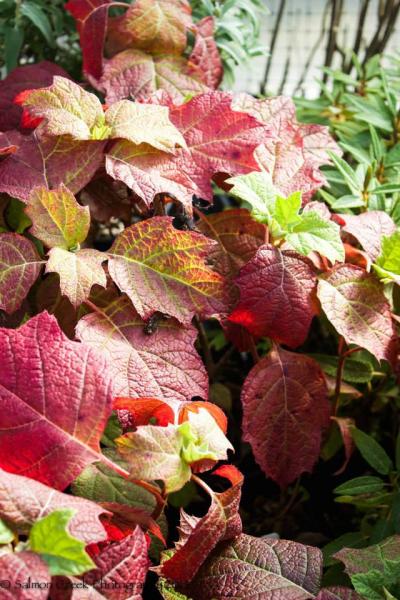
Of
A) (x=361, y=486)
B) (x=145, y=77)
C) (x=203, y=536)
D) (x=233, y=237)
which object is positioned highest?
(x=145, y=77)

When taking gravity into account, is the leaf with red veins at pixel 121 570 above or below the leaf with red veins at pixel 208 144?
below

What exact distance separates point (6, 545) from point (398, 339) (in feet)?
1.66

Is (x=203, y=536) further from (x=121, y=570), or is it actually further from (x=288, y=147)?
(x=288, y=147)

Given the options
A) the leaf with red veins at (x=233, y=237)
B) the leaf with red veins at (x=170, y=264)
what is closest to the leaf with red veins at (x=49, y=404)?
the leaf with red veins at (x=170, y=264)

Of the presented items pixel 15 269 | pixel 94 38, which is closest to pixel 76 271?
pixel 15 269

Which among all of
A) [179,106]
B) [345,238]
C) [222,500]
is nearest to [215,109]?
[179,106]

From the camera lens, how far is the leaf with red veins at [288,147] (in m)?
0.87

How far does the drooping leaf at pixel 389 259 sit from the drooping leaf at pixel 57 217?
1.12ft

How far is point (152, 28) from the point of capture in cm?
101

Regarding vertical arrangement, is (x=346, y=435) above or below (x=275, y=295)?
below

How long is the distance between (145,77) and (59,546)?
27.5 inches

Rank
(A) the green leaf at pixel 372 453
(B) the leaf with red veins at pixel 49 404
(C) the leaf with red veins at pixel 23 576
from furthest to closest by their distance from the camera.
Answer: (A) the green leaf at pixel 372 453 < (B) the leaf with red veins at pixel 49 404 < (C) the leaf with red veins at pixel 23 576

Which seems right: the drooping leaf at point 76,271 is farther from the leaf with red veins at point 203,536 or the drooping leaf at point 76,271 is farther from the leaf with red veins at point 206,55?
the leaf with red veins at point 206,55

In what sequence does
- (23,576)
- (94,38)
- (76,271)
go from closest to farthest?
1. (23,576)
2. (76,271)
3. (94,38)
